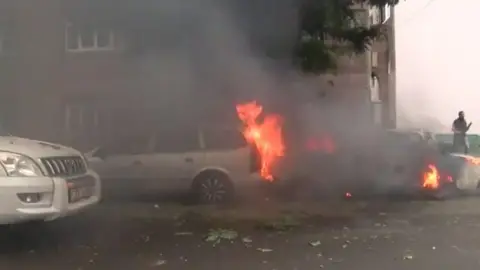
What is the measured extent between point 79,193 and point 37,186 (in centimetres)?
41

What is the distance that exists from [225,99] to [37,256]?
2.51m

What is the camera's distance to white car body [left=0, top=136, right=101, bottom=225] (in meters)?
3.54

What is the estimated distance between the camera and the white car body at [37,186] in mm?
3543

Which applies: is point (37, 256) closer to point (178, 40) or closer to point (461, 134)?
point (178, 40)

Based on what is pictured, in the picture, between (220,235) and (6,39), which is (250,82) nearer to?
(220,235)

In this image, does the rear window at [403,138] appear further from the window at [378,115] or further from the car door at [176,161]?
the car door at [176,161]

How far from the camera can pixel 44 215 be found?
11.9ft

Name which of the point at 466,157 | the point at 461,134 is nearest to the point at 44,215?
the point at 466,157

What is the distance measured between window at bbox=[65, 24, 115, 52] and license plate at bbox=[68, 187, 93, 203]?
123 centimetres

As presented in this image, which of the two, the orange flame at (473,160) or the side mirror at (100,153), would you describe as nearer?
the side mirror at (100,153)

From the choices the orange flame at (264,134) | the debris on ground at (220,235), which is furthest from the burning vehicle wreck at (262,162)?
the debris on ground at (220,235)

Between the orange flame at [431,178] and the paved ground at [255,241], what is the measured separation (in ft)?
2.67

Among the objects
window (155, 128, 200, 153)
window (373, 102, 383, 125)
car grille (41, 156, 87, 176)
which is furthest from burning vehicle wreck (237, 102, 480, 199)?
car grille (41, 156, 87, 176)

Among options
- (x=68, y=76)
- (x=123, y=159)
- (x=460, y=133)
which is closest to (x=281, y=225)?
(x=123, y=159)
